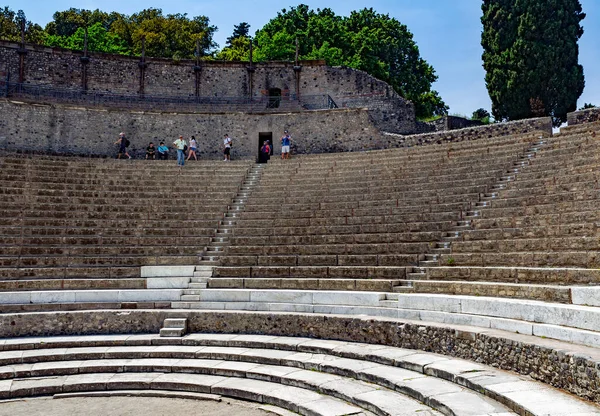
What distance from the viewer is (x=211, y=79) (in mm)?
26984

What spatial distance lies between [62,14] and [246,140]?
30.0 metres

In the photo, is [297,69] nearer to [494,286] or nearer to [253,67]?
[253,67]

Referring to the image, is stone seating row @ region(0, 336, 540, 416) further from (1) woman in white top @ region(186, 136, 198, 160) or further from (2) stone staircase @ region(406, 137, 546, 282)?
(1) woman in white top @ region(186, 136, 198, 160)

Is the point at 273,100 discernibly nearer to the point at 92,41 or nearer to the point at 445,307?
the point at 92,41

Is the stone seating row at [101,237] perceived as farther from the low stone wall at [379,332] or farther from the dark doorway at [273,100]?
the dark doorway at [273,100]

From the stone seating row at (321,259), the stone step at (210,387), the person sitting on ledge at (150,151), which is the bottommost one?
the stone step at (210,387)

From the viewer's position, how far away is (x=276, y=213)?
1370 cm

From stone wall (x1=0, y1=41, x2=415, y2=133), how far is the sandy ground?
1916 cm

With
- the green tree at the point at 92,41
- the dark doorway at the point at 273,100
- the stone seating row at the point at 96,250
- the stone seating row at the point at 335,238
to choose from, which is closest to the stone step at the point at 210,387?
the stone seating row at the point at 96,250

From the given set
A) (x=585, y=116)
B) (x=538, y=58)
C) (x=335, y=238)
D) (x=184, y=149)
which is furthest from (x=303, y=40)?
(x=335, y=238)

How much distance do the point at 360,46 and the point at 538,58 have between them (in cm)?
1150

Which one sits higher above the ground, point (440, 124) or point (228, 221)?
point (440, 124)

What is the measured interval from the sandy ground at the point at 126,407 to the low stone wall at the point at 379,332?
226cm

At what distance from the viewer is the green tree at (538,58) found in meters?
26.4
